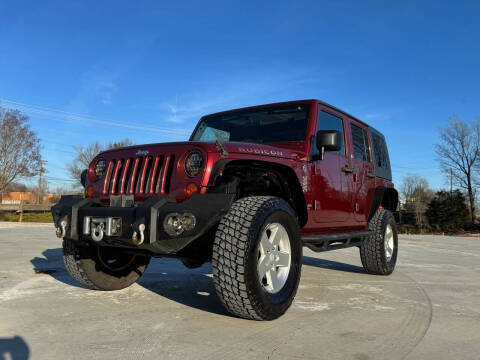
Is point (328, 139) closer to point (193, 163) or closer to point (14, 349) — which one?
point (193, 163)

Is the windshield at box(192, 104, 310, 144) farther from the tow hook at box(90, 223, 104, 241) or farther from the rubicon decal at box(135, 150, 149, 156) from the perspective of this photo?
the tow hook at box(90, 223, 104, 241)

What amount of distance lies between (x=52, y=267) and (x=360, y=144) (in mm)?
4773

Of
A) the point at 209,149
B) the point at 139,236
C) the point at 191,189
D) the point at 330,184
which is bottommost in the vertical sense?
the point at 139,236

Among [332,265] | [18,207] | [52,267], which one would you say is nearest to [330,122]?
[332,265]

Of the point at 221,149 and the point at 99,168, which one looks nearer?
the point at 221,149

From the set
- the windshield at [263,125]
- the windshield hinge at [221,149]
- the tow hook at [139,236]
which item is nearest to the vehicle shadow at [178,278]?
the tow hook at [139,236]

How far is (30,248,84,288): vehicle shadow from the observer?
471cm

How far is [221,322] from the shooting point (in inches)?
115

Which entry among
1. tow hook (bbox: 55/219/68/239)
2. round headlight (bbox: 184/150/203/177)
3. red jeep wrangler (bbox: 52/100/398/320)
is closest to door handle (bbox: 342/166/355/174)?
red jeep wrangler (bbox: 52/100/398/320)

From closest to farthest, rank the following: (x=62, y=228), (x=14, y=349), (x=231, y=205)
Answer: (x=14, y=349) → (x=231, y=205) → (x=62, y=228)

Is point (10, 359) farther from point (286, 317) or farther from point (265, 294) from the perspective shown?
point (286, 317)

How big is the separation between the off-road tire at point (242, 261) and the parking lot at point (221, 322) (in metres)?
0.16

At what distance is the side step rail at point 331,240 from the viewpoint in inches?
154

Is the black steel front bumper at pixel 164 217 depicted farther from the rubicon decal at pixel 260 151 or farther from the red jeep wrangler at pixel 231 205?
the rubicon decal at pixel 260 151
